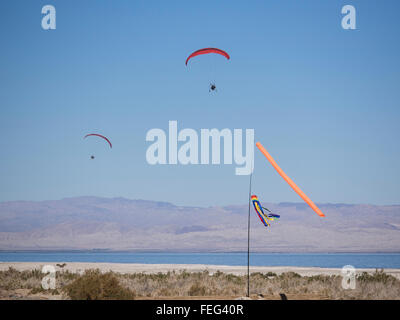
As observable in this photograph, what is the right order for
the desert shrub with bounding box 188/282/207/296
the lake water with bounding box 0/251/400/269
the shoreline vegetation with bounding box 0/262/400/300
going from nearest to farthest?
the shoreline vegetation with bounding box 0/262/400/300 < the desert shrub with bounding box 188/282/207/296 < the lake water with bounding box 0/251/400/269

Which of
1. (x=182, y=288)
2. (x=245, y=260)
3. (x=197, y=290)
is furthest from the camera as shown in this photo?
(x=245, y=260)

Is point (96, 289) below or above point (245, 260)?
above

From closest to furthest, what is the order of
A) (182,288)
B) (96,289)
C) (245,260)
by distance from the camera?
(96,289) < (182,288) < (245,260)

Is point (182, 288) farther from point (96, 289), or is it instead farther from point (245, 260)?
point (245, 260)

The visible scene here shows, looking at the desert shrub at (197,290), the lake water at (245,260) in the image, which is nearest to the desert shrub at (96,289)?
the desert shrub at (197,290)

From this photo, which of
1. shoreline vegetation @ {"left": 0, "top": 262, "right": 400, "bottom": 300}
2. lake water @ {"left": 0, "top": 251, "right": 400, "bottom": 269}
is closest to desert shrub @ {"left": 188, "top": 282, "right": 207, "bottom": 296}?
shoreline vegetation @ {"left": 0, "top": 262, "right": 400, "bottom": 300}

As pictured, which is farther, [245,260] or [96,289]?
[245,260]

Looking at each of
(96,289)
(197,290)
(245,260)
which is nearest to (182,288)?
(197,290)

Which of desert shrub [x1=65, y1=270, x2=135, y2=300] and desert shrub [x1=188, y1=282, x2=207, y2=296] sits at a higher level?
desert shrub [x1=65, y1=270, x2=135, y2=300]

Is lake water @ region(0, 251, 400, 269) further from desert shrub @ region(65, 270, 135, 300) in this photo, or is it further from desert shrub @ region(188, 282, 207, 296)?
desert shrub @ region(65, 270, 135, 300)

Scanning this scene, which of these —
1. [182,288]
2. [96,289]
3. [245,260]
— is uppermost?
[96,289]

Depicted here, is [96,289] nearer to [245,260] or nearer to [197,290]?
[197,290]

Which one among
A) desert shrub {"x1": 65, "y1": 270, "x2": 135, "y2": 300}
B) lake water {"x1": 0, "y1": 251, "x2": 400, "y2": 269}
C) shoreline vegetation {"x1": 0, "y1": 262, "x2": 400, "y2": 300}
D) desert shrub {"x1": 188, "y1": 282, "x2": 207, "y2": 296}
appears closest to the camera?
desert shrub {"x1": 65, "y1": 270, "x2": 135, "y2": 300}
